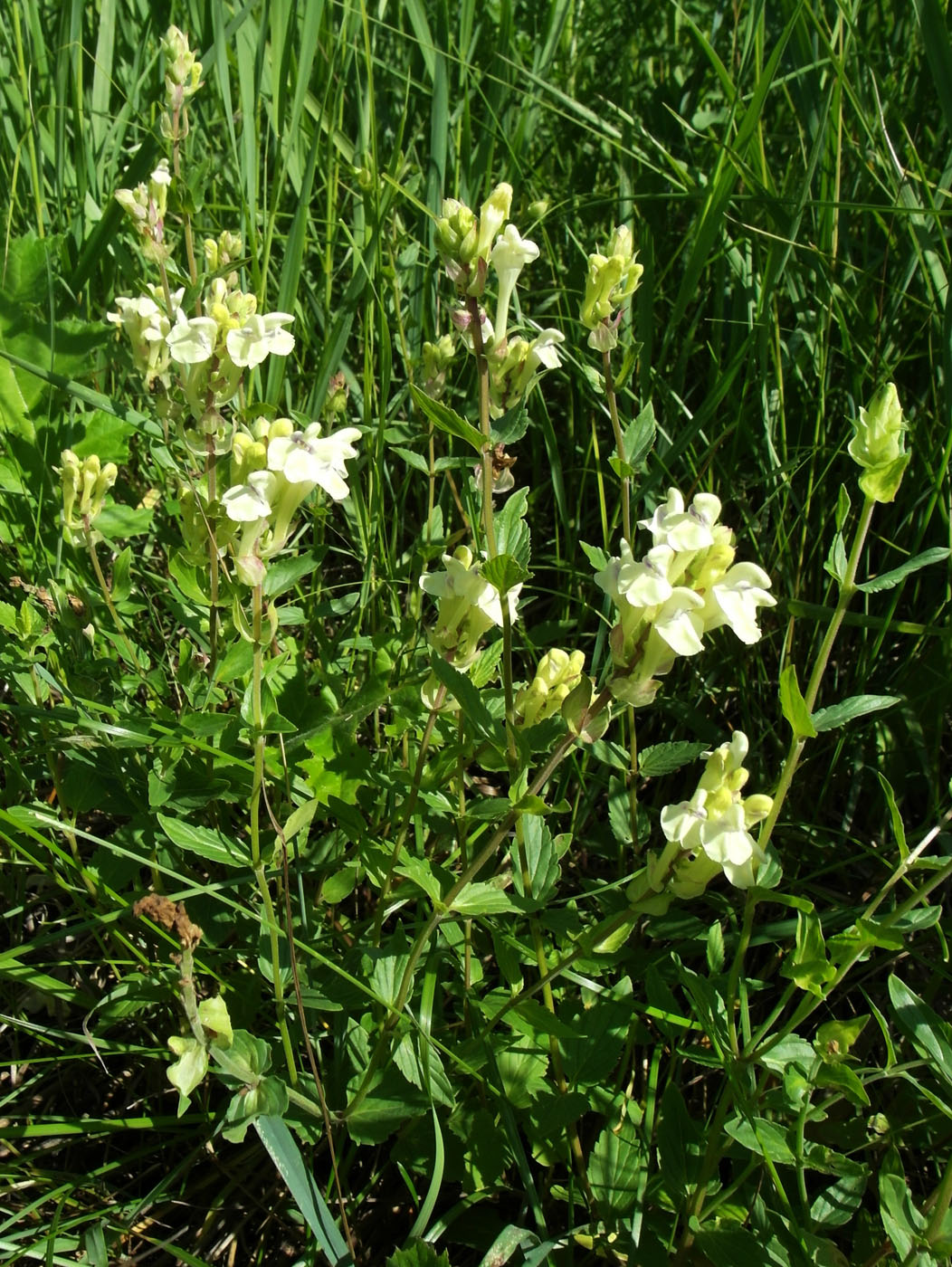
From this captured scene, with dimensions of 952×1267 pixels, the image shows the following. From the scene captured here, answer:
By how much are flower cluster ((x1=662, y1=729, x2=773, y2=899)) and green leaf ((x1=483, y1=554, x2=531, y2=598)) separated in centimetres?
38

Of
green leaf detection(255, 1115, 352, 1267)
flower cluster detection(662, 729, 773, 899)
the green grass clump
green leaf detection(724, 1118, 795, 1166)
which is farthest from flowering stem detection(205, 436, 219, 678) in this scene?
green leaf detection(724, 1118, 795, 1166)

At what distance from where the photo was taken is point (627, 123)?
276 centimetres

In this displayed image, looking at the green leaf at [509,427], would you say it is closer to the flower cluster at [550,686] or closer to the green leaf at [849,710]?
the flower cluster at [550,686]

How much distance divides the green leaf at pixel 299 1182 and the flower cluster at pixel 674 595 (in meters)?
0.79

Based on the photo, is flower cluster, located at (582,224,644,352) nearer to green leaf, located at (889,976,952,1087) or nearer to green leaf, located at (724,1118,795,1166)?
green leaf, located at (889,976,952,1087)

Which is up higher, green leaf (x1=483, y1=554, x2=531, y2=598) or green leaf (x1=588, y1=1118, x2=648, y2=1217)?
green leaf (x1=483, y1=554, x2=531, y2=598)

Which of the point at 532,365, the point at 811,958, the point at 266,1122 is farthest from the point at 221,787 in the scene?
the point at 811,958

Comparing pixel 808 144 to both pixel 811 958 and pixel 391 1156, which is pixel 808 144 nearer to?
pixel 811 958

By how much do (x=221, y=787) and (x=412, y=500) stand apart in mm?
1347

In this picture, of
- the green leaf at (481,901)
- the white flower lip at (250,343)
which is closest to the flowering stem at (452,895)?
the green leaf at (481,901)

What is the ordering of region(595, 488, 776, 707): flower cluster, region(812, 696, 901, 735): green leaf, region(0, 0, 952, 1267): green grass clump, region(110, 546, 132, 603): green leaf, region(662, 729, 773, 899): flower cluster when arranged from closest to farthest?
region(595, 488, 776, 707): flower cluster < region(662, 729, 773, 899): flower cluster < region(812, 696, 901, 735): green leaf < region(0, 0, 952, 1267): green grass clump < region(110, 546, 132, 603): green leaf

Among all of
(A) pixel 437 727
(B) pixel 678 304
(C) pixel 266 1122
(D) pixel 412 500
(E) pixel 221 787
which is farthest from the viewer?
(D) pixel 412 500

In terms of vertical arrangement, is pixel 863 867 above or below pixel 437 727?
below

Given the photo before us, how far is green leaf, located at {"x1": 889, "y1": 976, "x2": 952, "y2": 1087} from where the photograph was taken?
155cm
